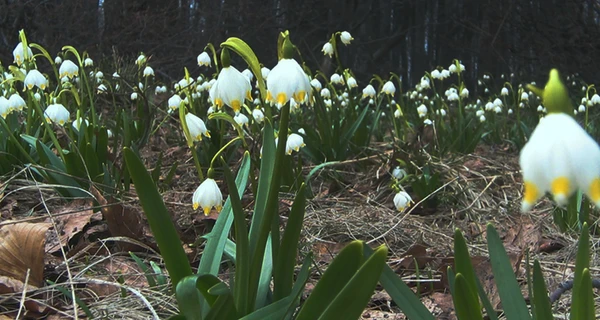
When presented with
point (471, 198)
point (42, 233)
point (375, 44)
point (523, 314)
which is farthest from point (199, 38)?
point (523, 314)

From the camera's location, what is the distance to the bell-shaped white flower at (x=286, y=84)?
1.03 metres

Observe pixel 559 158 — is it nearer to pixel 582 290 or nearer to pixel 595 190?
pixel 595 190

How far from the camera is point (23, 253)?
1599 millimetres

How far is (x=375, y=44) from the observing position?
13.5m

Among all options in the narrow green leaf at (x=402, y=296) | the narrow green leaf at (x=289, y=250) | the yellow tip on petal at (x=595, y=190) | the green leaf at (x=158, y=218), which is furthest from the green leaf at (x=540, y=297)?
the green leaf at (x=158, y=218)

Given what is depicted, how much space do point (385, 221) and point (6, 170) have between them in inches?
71.6

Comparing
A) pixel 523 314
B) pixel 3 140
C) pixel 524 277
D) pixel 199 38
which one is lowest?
pixel 524 277

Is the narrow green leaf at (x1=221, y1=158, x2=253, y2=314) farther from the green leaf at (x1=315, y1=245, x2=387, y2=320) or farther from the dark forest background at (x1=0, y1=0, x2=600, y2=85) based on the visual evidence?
the dark forest background at (x1=0, y1=0, x2=600, y2=85)

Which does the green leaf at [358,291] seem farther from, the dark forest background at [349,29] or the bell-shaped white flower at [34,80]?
the dark forest background at [349,29]

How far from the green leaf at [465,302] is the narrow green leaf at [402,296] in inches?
4.8

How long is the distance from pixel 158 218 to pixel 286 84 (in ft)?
1.20

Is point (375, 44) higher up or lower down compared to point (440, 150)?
higher up

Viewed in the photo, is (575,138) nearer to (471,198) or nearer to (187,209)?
(187,209)

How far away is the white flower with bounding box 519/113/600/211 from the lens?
66 centimetres
